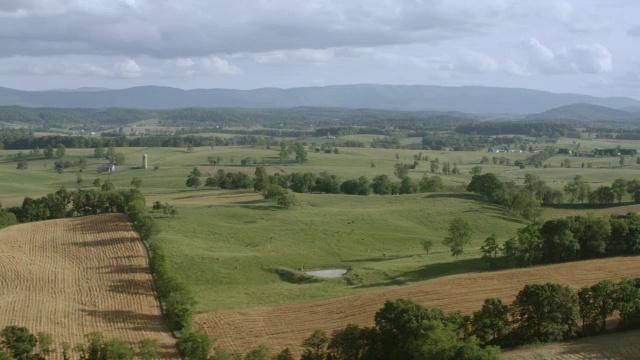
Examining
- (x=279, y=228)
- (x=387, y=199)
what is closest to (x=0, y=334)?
(x=279, y=228)

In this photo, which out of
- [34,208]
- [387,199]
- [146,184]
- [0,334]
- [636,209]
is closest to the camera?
[0,334]

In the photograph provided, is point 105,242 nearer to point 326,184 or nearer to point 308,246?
point 308,246

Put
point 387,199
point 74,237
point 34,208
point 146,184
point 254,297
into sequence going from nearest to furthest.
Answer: point 254,297 < point 74,237 < point 34,208 < point 387,199 < point 146,184

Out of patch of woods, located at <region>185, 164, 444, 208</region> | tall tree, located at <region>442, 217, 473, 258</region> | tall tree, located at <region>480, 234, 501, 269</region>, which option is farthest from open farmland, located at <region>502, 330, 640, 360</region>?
patch of woods, located at <region>185, 164, 444, 208</region>

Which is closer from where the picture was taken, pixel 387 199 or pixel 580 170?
pixel 387 199

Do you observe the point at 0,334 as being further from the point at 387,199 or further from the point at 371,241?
the point at 387,199

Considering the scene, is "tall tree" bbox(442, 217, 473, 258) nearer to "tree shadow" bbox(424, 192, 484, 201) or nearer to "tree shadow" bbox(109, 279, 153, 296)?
Result: "tree shadow" bbox(424, 192, 484, 201)

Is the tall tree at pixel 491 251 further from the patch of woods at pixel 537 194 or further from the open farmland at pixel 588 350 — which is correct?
the patch of woods at pixel 537 194

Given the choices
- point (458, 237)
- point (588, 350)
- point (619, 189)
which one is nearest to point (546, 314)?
point (588, 350)
